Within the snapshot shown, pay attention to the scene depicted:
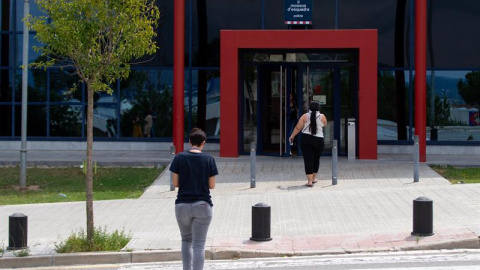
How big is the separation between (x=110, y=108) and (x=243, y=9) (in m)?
5.20

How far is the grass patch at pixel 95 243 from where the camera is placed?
32.5 ft

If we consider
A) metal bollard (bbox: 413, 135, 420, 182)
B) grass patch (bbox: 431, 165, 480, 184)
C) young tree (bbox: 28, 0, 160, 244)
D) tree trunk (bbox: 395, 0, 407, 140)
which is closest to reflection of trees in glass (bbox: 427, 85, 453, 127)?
tree trunk (bbox: 395, 0, 407, 140)

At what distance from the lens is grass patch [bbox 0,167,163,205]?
15.6 metres

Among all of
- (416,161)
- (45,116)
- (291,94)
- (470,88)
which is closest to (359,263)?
(416,161)

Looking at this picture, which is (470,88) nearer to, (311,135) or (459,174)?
(459,174)

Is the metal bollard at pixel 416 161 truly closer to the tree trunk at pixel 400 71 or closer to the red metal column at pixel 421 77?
the red metal column at pixel 421 77

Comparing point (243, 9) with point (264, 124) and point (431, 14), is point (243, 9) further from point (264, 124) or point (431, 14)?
point (431, 14)

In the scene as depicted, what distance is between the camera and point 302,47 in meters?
19.5

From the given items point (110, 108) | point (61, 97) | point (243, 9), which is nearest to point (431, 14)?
point (243, 9)

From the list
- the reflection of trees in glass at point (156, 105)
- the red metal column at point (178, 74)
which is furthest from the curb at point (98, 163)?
the reflection of trees in glass at point (156, 105)

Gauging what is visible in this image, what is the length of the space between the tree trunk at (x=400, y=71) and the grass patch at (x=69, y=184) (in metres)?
7.72

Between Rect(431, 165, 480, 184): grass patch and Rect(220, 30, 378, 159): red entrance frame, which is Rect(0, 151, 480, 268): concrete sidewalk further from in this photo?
Rect(220, 30, 378, 159): red entrance frame

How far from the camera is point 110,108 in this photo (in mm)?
22984

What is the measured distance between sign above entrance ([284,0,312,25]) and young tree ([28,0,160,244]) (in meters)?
11.3
